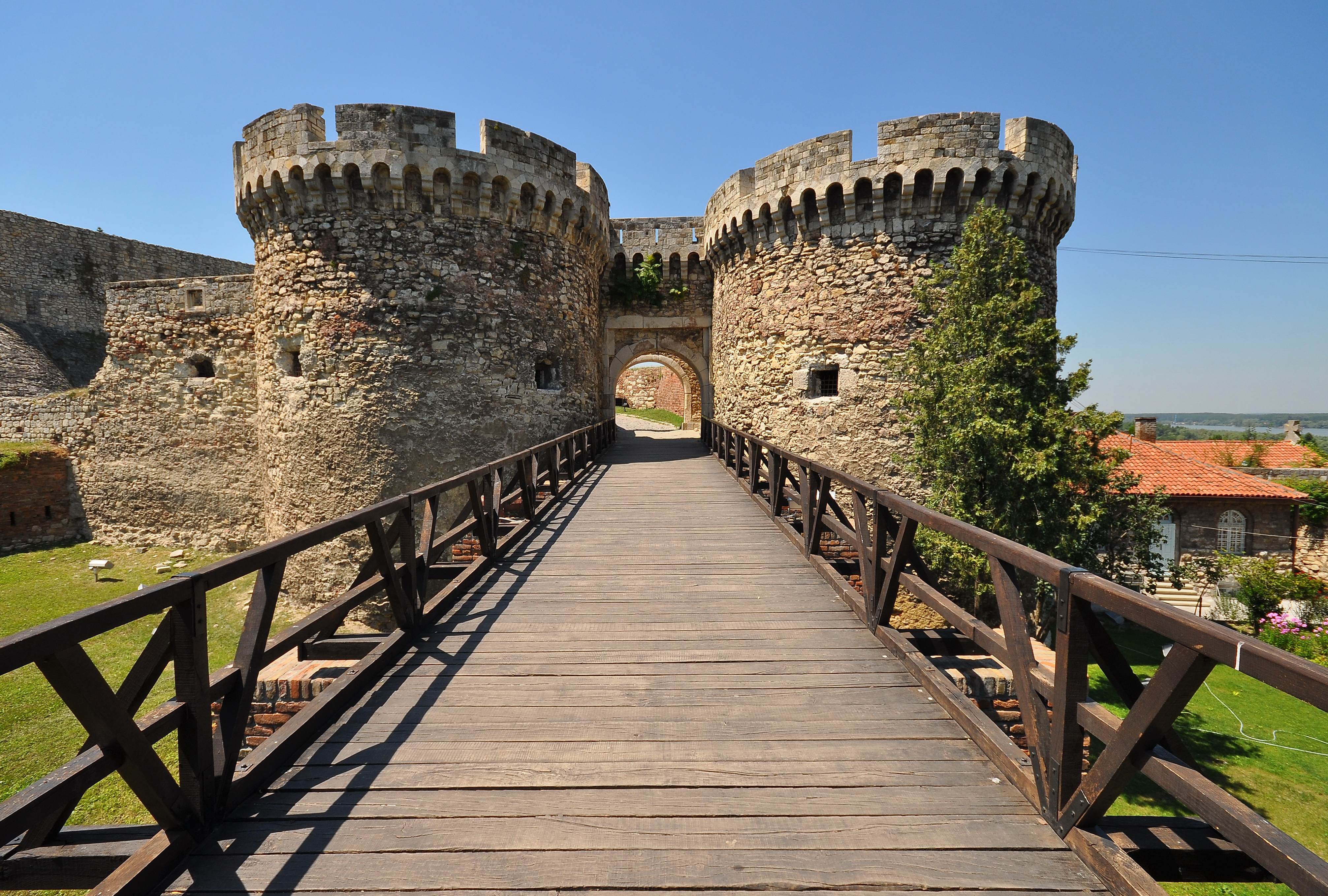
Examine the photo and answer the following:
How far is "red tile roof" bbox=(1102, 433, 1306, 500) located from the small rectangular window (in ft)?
32.6

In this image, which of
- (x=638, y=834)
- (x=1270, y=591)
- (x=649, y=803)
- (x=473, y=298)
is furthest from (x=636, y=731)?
(x=1270, y=591)

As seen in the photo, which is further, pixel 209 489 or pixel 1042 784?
pixel 209 489

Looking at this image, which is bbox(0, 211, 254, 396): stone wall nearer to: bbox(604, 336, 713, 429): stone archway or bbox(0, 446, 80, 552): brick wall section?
bbox(0, 446, 80, 552): brick wall section

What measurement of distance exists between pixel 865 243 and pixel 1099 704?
29.8ft

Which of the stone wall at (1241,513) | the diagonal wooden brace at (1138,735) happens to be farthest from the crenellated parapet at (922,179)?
the stone wall at (1241,513)

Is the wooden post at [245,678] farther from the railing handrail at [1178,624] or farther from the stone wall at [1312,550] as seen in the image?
the stone wall at [1312,550]

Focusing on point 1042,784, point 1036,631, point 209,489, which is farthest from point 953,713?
point 209,489

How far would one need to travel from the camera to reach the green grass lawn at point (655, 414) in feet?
87.5

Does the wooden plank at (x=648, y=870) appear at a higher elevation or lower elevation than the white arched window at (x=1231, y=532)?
higher

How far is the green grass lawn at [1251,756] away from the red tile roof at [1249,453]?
35.0 ft

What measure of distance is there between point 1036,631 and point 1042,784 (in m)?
8.98

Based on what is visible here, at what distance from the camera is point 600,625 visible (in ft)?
13.0

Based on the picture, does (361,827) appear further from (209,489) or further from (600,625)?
(209,489)

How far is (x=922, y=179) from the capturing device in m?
9.58
